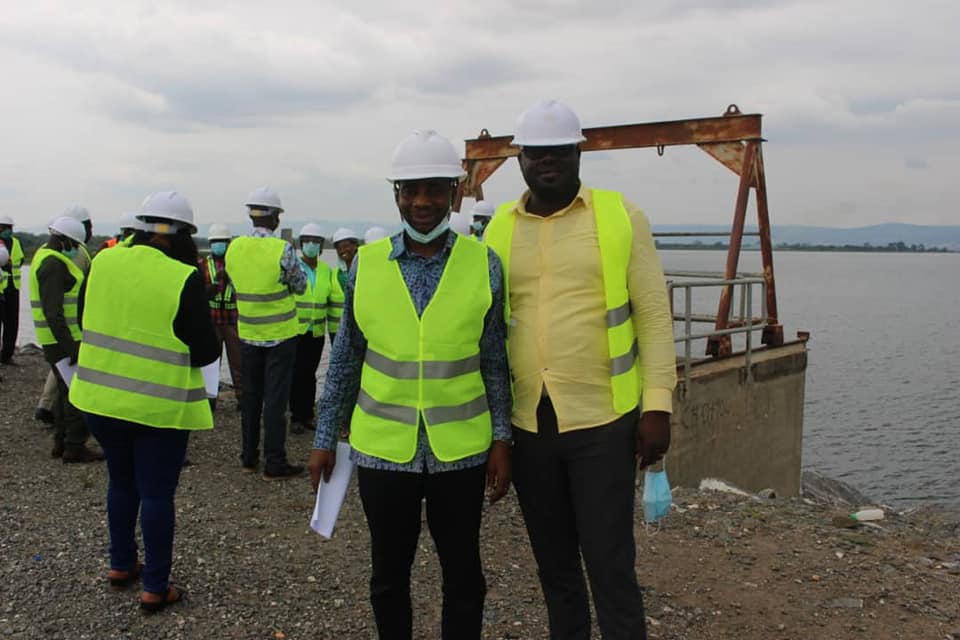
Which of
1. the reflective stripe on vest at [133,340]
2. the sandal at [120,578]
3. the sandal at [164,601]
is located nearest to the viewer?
the reflective stripe on vest at [133,340]

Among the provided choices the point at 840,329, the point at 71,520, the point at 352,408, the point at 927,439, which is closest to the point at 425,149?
the point at 352,408

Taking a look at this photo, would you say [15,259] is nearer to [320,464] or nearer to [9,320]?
[9,320]

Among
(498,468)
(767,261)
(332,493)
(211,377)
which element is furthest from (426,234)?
(767,261)

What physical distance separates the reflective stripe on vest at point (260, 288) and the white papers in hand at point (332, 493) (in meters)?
3.50

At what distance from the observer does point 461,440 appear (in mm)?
2822

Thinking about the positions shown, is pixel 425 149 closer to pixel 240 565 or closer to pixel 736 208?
pixel 240 565

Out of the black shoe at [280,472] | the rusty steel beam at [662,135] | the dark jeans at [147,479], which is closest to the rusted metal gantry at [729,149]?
the rusty steel beam at [662,135]

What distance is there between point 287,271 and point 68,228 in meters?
1.73

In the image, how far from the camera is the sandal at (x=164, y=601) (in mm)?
3945

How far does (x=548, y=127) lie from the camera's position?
9.32 ft

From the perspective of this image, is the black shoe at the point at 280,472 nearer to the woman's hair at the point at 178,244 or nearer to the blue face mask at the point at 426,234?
the woman's hair at the point at 178,244

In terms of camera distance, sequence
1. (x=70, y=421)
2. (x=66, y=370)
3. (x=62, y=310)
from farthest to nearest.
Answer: (x=70, y=421) → (x=62, y=310) → (x=66, y=370)

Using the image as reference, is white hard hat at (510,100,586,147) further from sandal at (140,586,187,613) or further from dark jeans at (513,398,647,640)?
sandal at (140,586,187,613)

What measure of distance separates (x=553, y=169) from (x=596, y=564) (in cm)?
139
